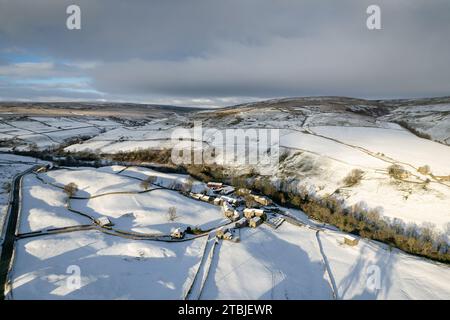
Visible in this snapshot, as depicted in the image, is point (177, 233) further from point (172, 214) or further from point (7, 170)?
point (7, 170)

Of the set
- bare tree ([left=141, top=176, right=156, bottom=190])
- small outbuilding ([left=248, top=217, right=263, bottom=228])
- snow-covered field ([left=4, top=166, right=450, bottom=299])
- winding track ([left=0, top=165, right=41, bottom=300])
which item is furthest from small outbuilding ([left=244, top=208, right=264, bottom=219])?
winding track ([left=0, top=165, right=41, bottom=300])

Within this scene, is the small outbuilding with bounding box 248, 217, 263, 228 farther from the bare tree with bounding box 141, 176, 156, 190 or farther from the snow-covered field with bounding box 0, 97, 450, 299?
the bare tree with bounding box 141, 176, 156, 190

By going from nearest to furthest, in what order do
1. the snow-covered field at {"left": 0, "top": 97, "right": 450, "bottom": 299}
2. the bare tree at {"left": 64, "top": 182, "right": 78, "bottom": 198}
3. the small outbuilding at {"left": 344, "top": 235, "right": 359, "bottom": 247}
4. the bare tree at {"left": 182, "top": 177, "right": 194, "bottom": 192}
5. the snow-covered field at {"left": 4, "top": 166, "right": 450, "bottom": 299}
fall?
the snow-covered field at {"left": 4, "top": 166, "right": 450, "bottom": 299} < the snow-covered field at {"left": 0, "top": 97, "right": 450, "bottom": 299} < the small outbuilding at {"left": 344, "top": 235, "right": 359, "bottom": 247} < the bare tree at {"left": 64, "top": 182, "right": 78, "bottom": 198} < the bare tree at {"left": 182, "top": 177, "right": 194, "bottom": 192}

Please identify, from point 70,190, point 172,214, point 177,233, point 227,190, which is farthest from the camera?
point 227,190

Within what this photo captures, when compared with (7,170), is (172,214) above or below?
below

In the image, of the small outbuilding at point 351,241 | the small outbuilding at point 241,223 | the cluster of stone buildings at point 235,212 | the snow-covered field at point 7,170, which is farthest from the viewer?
the snow-covered field at point 7,170

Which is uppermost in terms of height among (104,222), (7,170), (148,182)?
(7,170)

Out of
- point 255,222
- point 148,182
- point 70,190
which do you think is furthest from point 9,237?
point 255,222

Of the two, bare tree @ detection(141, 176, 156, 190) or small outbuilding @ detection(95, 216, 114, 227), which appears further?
bare tree @ detection(141, 176, 156, 190)

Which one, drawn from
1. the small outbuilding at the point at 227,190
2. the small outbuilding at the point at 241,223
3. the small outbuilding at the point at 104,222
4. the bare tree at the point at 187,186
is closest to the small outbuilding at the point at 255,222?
the small outbuilding at the point at 241,223

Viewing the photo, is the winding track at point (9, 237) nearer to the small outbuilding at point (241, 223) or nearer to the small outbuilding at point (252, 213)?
the small outbuilding at point (241, 223)
